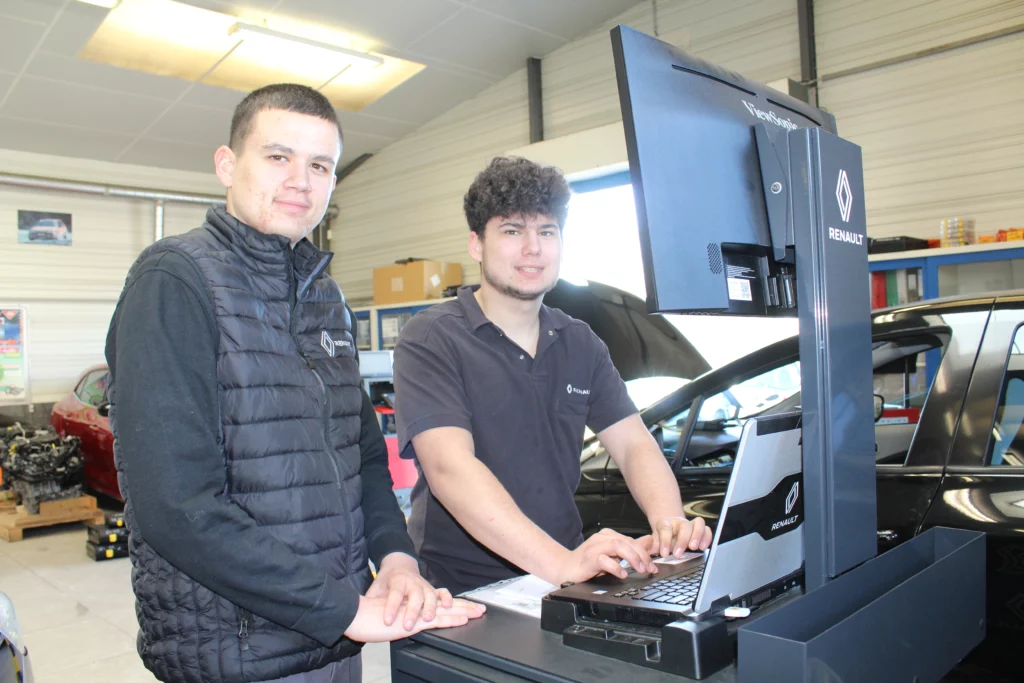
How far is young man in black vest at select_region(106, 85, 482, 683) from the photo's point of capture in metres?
1.05

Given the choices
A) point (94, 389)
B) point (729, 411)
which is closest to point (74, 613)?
point (94, 389)

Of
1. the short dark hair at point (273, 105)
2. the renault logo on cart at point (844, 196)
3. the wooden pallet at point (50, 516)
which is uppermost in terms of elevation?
the short dark hair at point (273, 105)

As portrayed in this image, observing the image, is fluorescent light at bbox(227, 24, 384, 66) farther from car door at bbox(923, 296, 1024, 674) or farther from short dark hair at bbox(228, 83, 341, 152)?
car door at bbox(923, 296, 1024, 674)

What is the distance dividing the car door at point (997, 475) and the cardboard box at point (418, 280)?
6.38 meters

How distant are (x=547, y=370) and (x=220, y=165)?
0.83 metres

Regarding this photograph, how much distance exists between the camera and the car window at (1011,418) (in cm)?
194

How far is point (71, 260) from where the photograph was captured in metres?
9.46

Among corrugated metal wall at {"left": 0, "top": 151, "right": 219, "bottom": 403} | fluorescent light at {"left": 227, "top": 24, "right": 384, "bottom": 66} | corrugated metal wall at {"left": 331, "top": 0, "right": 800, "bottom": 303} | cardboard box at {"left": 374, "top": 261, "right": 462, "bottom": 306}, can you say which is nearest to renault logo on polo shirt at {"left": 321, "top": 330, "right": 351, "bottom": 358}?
corrugated metal wall at {"left": 331, "top": 0, "right": 800, "bottom": 303}

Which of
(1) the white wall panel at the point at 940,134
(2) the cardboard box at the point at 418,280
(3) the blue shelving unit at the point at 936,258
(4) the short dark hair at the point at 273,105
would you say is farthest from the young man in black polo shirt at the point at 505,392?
(2) the cardboard box at the point at 418,280

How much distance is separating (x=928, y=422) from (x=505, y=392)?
120 centimetres

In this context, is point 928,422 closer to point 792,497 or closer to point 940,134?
point 792,497

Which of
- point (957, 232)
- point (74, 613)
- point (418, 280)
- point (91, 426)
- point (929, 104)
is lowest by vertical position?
point (74, 613)

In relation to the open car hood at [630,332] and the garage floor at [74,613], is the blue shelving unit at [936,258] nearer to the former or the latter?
the open car hood at [630,332]

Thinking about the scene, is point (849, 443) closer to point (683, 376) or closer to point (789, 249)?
point (789, 249)
